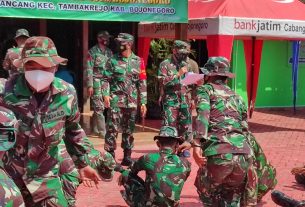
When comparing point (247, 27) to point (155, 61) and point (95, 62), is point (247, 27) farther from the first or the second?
point (155, 61)

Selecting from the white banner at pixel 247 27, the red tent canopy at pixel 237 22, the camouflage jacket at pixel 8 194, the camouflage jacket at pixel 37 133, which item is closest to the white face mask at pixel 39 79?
the camouflage jacket at pixel 37 133

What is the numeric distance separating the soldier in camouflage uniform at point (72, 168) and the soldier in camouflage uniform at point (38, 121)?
0.09 metres

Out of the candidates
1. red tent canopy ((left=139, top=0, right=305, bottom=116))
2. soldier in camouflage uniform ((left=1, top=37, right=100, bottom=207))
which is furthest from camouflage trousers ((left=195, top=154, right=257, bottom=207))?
red tent canopy ((left=139, top=0, right=305, bottom=116))

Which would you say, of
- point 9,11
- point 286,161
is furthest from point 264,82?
point 9,11

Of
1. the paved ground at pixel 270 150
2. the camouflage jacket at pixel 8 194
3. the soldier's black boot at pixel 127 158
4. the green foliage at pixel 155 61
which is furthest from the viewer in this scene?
the green foliage at pixel 155 61

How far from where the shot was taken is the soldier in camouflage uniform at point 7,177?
2.41 meters

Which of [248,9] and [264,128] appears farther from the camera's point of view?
[264,128]

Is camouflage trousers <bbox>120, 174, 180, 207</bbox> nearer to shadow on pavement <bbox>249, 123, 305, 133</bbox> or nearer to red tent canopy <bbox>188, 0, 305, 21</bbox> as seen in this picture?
red tent canopy <bbox>188, 0, 305, 21</bbox>

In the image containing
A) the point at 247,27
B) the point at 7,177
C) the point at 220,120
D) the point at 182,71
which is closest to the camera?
the point at 7,177

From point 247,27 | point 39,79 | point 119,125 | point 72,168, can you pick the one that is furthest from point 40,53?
point 247,27

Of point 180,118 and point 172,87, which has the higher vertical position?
point 172,87

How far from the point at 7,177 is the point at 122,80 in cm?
610

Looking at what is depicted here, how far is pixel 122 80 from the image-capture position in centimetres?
862

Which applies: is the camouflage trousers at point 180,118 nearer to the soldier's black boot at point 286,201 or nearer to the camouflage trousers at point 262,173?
the camouflage trousers at point 262,173
